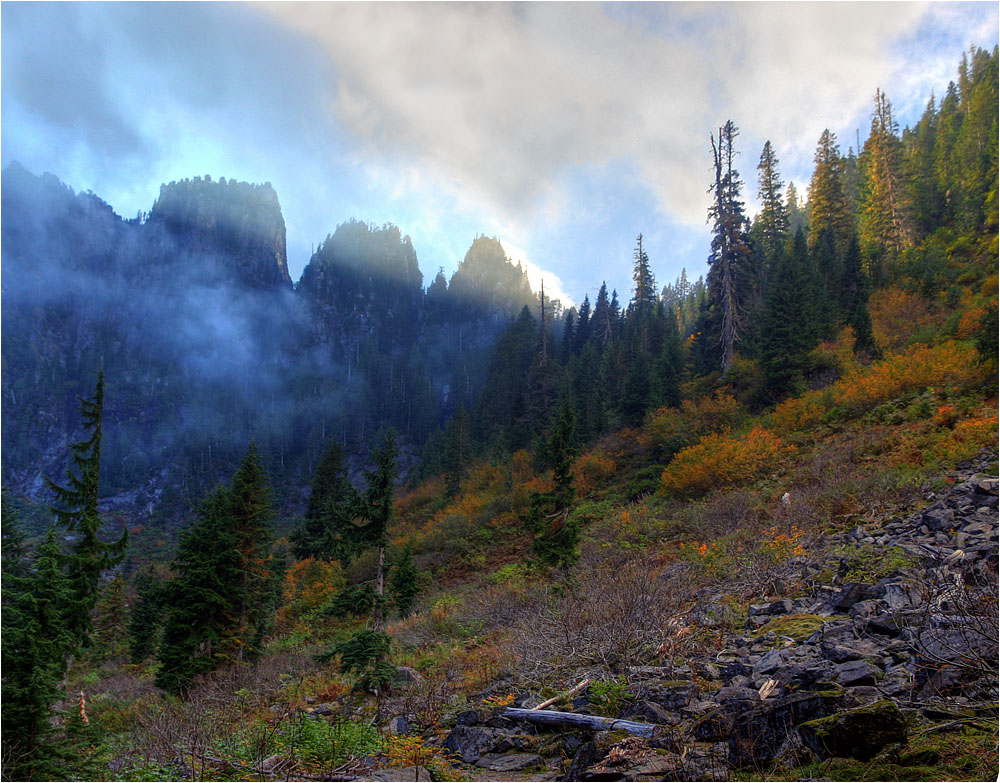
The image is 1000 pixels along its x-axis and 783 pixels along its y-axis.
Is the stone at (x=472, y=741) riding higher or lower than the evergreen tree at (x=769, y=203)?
lower

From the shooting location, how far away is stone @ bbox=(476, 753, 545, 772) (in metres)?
4.46

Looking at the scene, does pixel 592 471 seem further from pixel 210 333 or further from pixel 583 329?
pixel 210 333

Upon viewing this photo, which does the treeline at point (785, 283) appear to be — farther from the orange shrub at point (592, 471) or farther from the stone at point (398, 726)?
the stone at point (398, 726)

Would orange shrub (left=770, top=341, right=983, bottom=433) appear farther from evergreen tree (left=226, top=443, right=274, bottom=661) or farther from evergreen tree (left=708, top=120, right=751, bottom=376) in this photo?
evergreen tree (left=226, top=443, right=274, bottom=661)

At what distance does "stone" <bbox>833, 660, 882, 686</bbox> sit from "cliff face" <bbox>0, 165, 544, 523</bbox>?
85439 millimetres

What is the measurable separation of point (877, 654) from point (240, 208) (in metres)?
168

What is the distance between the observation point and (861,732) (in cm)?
317

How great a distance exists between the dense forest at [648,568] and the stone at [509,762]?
0.05 metres

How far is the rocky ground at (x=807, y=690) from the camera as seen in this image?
3385 mm

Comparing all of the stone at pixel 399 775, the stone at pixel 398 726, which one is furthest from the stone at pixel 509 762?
the stone at pixel 398 726

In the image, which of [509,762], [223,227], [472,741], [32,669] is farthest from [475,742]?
[223,227]

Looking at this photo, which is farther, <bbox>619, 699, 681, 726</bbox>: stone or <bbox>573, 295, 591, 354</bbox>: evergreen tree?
<bbox>573, 295, 591, 354</bbox>: evergreen tree

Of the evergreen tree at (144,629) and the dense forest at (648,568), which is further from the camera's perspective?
the evergreen tree at (144,629)

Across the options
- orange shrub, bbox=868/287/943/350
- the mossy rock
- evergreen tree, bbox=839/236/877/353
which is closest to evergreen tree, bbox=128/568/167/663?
the mossy rock
